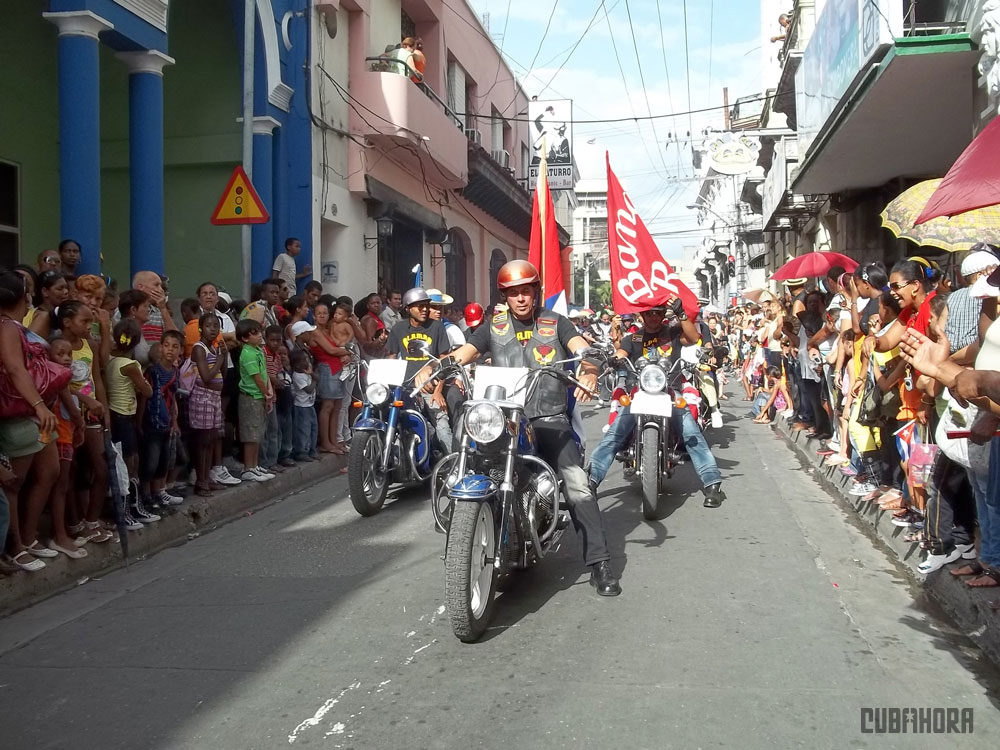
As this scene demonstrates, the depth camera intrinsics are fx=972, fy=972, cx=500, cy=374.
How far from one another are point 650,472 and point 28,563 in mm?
4086

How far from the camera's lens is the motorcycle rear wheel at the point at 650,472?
7.04 meters

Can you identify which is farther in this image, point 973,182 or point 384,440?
point 384,440

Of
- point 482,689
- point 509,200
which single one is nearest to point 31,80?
point 482,689

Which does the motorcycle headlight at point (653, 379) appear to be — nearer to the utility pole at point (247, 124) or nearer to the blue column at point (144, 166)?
the utility pole at point (247, 124)

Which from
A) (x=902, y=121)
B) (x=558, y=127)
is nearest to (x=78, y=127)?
(x=902, y=121)

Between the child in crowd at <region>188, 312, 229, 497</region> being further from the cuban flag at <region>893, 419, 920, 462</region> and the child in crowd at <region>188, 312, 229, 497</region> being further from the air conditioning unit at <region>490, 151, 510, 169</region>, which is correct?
the air conditioning unit at <region>490, 151, 510, 169</region>

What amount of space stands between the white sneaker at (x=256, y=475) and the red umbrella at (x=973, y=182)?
6067 mm

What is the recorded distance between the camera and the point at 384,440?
25.7 feet

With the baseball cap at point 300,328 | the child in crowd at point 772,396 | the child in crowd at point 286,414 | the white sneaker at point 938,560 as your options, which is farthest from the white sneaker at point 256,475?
the child in crowd at point 772,396

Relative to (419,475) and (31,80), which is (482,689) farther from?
(31,80)

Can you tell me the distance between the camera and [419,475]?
27.0ft

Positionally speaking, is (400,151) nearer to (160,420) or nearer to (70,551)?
(160,420)

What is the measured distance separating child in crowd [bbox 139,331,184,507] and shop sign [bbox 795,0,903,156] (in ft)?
23.2

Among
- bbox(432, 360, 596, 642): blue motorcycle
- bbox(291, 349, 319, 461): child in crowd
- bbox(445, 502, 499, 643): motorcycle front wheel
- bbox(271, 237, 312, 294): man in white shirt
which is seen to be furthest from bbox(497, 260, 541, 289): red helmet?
bbox(271, 237, 312, 294): man in white shirt
